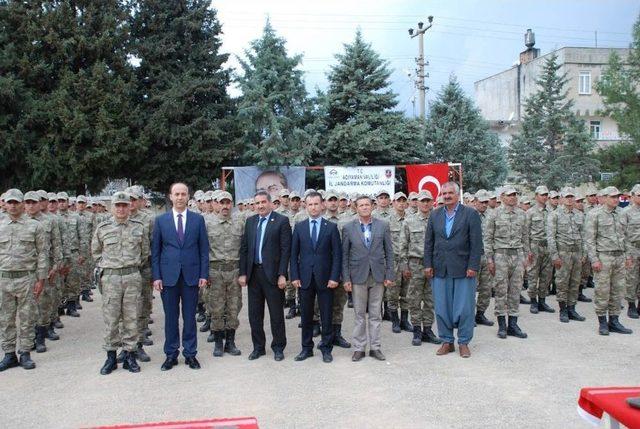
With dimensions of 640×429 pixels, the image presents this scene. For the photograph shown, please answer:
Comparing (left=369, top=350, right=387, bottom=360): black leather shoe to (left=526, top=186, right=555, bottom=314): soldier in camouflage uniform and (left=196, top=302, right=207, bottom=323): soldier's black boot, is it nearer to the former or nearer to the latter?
(left=196, top=302, right=207, bottom=323): soldier's black boot

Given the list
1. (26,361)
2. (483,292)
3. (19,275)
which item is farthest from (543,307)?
(19,275)

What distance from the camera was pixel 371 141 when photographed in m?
18.1

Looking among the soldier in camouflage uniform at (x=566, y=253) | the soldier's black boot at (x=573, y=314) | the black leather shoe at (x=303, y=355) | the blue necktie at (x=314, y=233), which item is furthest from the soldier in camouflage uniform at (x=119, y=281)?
the soldier's black boot at (x=573, y=314)

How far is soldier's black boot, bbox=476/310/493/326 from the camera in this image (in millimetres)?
8714

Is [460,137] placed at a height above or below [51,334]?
above

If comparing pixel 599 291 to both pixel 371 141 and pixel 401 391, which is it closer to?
pixel 401 391

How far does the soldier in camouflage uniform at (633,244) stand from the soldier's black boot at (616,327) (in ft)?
4.82

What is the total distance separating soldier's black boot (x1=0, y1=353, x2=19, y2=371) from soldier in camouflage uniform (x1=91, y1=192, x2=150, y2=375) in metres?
1.25

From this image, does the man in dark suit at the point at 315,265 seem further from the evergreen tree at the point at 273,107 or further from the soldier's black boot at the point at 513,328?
the evergreen tree at the point at 273,107

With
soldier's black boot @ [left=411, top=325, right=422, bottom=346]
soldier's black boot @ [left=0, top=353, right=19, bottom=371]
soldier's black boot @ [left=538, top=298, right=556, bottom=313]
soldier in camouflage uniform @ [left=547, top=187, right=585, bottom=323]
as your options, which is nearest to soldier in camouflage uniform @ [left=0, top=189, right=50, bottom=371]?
soldier's black boot @ [left=0, top=353, right=19, bottom=371]

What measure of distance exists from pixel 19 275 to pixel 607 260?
26.4ft

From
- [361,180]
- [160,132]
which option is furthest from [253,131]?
[361,180]

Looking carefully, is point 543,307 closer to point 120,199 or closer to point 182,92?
point 120,199

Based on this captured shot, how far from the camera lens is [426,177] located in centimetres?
1639
